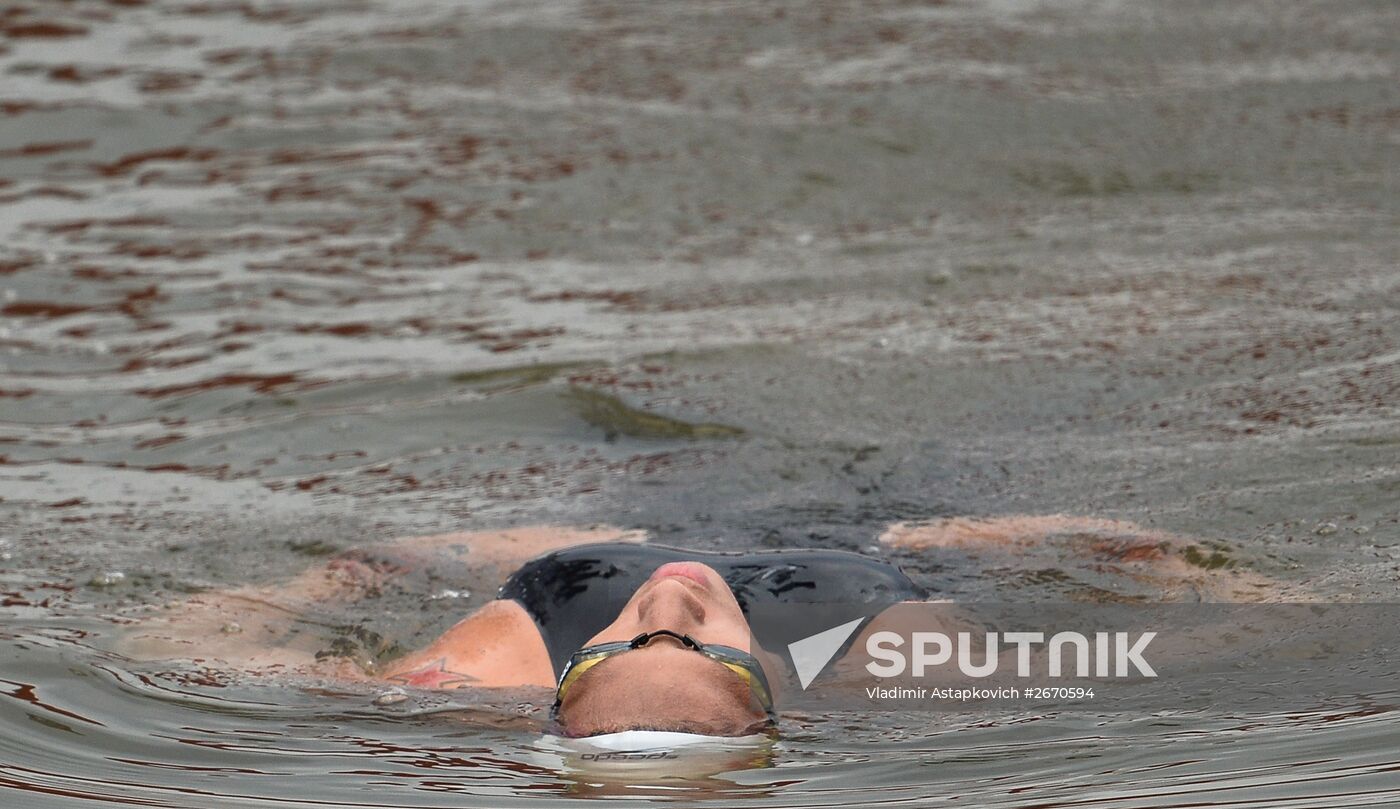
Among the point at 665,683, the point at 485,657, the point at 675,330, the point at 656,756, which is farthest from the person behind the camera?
the point at 675,330

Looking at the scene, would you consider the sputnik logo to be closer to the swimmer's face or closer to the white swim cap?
the swimmer's face

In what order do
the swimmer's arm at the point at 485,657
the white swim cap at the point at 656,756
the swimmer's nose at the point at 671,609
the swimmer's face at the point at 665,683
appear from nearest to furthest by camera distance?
1. the white swim cap at the point at 656,756
2. the swimmer's face at the point at 665,683
3. the swimmer's nose at the point at 671,609
4. the swimmer's arm at the point at 485,657

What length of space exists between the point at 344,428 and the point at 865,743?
2.65 m

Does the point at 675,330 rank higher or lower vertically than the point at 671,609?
higher

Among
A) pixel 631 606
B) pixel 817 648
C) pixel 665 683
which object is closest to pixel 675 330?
pixel 817 648

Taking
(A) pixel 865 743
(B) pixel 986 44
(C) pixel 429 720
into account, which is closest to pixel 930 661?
(A) pixel 865 743

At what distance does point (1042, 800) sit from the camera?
9.68ft

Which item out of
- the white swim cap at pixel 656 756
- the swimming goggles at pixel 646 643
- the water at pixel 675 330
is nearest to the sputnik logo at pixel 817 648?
the water at pixel 675 330

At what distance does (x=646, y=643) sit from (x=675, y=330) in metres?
3.00

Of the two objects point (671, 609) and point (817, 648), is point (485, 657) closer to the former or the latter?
point (671, 609)

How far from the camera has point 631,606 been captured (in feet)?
11.5

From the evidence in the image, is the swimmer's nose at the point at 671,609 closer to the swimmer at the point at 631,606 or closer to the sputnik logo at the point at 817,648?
the swimmer at the point at 631,606

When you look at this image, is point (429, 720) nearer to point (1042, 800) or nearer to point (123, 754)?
point (123, 754)

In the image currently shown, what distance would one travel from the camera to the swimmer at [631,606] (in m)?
3.29
